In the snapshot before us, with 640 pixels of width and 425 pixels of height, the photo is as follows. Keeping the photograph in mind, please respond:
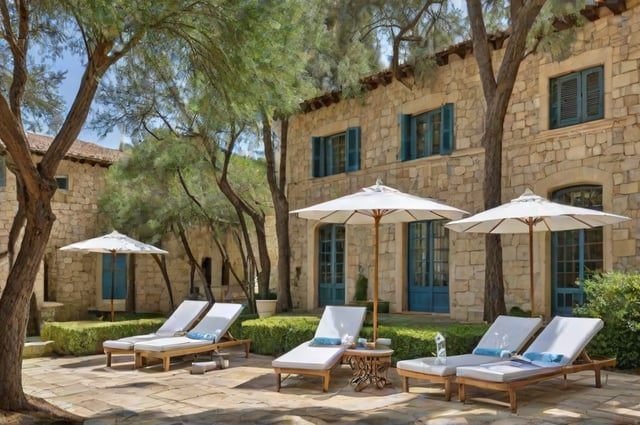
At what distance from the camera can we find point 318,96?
15.1 meters

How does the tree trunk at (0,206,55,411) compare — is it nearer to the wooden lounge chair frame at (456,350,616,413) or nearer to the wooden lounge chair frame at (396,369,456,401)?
the wooden lounge chair frame at (396,369,456,401)

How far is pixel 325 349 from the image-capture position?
786 cm

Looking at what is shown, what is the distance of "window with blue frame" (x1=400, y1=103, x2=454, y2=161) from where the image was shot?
12586 millimetres

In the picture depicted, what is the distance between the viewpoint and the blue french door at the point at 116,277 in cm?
1852

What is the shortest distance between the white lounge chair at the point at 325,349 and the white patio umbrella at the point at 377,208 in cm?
48

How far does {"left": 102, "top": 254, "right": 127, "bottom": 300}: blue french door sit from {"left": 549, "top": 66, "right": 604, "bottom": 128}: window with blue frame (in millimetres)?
13239

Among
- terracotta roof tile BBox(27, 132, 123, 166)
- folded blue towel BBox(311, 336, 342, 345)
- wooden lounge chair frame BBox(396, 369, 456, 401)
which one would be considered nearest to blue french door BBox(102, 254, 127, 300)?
terracotta roof tile BBox(27, 132, 123, 166)

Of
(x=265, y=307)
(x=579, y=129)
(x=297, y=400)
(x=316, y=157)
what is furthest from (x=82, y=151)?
(x=297, y=400)

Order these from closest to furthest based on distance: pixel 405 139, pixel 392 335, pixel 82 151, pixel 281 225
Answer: pixel 392 335, pixel 405 139, pixel 281 225, pixel 82 151

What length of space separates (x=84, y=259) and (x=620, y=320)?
1481cm

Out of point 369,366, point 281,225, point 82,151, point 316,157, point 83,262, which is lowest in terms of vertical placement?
point 369,366

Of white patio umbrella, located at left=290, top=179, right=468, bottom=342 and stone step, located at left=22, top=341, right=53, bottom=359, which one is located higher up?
white patio umbrella, located at left=290, top=179, right=468, bottom=342

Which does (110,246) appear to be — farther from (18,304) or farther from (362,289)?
(18,304)

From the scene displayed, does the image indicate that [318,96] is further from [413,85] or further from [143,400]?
[143,400]
